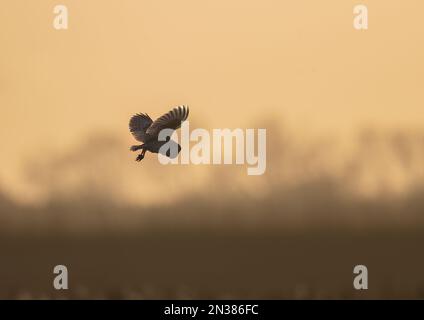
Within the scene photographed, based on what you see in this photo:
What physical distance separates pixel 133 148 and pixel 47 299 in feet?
5.15

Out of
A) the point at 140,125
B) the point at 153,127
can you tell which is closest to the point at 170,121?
the point at 153,127

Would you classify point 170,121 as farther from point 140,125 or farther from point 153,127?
point 140,125

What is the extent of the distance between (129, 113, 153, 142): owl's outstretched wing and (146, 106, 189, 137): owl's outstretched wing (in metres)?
0.10

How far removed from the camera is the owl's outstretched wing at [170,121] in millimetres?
7305

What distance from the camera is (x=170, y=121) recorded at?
24.2 ft

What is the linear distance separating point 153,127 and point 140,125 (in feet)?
0.77

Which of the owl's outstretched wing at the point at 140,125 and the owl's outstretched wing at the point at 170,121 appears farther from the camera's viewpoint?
the owl's outstretched wing at the point at 140,125

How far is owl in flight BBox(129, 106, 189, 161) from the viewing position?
24.0 ft

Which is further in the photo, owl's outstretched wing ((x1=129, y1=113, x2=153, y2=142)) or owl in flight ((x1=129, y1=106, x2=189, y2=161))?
owl's outstretched wing ((x1=129, y1=113, x2=153, y2=142))

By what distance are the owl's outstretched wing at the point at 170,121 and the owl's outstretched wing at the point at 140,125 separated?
98 millimetres

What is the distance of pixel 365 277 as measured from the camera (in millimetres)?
8109
